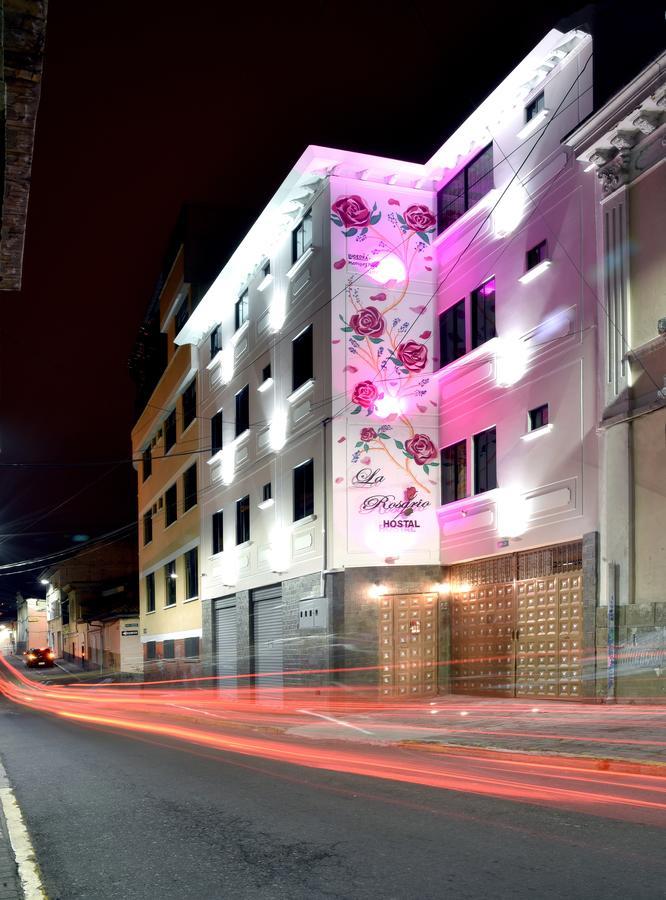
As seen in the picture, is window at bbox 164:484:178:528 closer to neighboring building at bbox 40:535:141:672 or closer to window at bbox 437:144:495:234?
neighboring building at bbox 40:535:141:672

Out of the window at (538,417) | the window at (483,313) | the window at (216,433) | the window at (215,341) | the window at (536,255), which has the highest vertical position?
the window at (215,341)

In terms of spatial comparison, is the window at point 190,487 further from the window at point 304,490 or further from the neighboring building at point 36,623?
the neighboring building at point 36,623

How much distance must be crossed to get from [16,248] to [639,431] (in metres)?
9.84

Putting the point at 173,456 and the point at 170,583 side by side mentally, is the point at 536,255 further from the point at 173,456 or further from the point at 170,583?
the point at 170,583

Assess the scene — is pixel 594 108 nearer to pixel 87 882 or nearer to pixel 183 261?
pixel 87 882

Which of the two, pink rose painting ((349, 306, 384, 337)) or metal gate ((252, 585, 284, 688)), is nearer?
pink rose painting ((349, 306, 384, 337))

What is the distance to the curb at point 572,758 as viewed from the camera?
27.8 feet

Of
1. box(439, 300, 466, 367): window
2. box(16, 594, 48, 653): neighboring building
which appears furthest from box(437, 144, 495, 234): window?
box(16, 594, 48, 653): neighboring building

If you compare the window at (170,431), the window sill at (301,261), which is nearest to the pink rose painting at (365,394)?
the window sill at (301,261)

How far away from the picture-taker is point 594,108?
15461mm

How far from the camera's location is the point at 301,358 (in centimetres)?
2252

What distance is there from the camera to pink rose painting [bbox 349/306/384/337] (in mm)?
20000

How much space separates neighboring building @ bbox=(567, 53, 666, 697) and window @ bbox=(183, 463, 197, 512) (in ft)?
64.9

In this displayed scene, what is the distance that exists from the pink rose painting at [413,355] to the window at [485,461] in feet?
7.56
